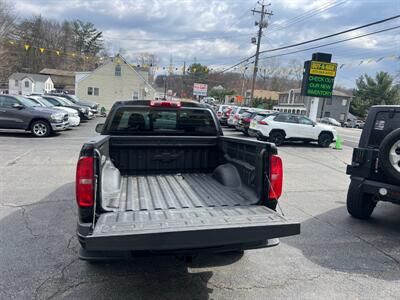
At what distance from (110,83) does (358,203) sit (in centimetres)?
4317

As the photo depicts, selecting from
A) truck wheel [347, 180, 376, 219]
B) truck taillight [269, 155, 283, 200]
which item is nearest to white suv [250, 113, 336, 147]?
truck wheel [347, 180, 376, 219]

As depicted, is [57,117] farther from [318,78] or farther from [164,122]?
[318,78]

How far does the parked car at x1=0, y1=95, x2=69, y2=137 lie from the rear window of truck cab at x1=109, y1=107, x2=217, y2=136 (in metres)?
10.2

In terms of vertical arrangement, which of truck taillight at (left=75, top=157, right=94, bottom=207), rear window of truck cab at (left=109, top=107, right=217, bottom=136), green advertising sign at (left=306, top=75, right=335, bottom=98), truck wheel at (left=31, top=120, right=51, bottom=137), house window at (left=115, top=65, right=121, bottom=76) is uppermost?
house window at (left=115, top=65, right=121, bottom=76)

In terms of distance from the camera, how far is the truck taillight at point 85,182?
2.77 metres

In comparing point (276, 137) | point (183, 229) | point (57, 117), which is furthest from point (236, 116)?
point (183, 229)

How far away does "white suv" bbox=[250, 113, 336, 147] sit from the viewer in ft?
50.4

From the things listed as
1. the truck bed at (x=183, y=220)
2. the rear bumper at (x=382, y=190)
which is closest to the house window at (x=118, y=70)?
the truck bed at (x=183, y=220)

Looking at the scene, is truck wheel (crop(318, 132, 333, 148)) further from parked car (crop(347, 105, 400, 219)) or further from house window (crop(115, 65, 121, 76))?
house window (crop(115, 65, 121, 76))

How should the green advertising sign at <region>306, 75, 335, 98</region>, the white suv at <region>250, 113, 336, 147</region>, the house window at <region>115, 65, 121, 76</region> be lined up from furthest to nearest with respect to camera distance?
the house window at <region>115, 65, 121, 76</region>, the green advertising sign at <region>306, 75, 335, 98</region>, the white suv at <region>250, 113, 336, 147</region>

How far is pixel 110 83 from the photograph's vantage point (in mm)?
44156

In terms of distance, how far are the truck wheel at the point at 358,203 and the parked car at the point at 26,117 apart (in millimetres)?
12204

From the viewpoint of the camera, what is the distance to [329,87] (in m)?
18.5

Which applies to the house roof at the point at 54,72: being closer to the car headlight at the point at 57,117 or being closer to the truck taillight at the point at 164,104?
the car headlight at the point at 57,117
